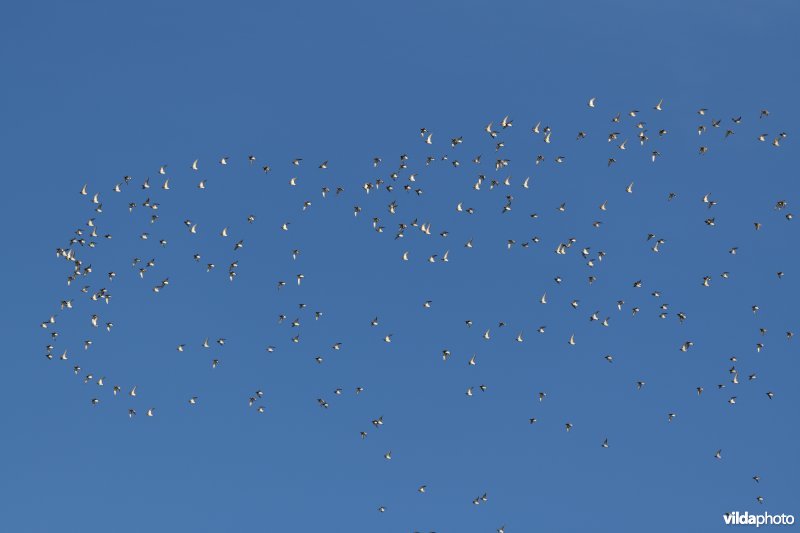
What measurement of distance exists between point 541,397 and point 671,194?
23578 millimetres

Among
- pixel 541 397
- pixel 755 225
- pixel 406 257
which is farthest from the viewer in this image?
pixel 541 397

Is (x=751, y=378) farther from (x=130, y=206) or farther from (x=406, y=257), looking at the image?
(x=130, y=206)

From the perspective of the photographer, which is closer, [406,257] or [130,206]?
[406,257]

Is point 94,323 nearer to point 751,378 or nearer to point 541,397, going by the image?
point 541,397

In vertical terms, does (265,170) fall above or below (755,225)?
above

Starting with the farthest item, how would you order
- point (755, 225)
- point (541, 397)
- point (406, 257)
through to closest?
point (541, 397), point (755, 225), point (406, 257)

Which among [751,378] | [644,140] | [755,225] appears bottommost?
[751,378]

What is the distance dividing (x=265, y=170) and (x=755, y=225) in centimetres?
4638

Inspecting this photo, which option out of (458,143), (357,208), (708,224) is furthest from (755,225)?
(357,208)

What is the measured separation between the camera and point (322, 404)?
131750 millimetres

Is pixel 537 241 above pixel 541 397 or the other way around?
above

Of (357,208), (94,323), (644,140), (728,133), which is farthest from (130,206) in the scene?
(728,133)

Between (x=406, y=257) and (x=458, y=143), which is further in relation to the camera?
(x=458, y=143)

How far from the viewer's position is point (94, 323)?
124812 mm
